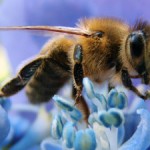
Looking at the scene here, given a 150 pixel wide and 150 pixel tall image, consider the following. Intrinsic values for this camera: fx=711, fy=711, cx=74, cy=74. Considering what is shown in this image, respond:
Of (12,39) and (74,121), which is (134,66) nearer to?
(74,121)

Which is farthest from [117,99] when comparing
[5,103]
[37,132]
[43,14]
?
[43,14]

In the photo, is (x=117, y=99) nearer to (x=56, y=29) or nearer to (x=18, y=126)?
(x=56, y=29)

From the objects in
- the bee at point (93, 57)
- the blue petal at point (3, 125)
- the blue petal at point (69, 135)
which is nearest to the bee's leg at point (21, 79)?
the bee at point (93, 57)

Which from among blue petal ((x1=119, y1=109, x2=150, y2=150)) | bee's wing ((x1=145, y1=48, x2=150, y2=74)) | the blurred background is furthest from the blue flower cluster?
the blurred background

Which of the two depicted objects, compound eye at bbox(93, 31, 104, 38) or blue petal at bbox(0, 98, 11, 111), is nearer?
compound eye at bbox(93, 31, 104, 38)

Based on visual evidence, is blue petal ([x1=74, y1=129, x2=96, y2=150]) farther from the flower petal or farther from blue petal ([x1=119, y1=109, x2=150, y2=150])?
the flower petal

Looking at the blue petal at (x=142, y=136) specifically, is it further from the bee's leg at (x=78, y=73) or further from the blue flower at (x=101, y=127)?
the bee's leg at (x=78, y=73)
